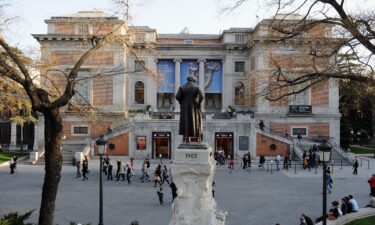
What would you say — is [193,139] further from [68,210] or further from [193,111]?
[68,210]

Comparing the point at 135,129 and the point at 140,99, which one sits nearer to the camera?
the point at 135,129

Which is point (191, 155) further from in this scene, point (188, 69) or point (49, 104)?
point (188, 69)

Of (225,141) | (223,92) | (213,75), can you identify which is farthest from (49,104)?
(223,92)

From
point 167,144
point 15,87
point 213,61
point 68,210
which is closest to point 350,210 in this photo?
point 68,210

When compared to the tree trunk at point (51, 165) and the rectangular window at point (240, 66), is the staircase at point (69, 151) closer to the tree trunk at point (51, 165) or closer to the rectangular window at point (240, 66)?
the rectangular window at point (240, 66)

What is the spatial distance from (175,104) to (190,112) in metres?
40.1

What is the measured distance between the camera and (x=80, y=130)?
45.2m

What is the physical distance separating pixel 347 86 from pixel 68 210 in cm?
1277

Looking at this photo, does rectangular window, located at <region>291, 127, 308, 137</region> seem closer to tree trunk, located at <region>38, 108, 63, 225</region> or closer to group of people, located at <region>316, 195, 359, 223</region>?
group of people, located at <region>316, 195, 359, 223</region>

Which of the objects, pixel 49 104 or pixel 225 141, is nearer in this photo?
pixel 49 104

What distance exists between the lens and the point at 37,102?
1207 cm

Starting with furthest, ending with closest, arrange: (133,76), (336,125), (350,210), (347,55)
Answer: (133,76), (336,125), (350,210), (347,55)

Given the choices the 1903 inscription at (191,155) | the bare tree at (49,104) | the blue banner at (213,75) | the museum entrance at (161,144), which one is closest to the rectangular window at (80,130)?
the museum entrance at (161,144)

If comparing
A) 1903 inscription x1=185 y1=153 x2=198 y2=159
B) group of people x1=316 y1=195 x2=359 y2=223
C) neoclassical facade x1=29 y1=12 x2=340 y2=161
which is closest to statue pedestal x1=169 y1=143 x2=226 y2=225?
1903 inscription x1=185 y1=153 x2=198 y2=159
